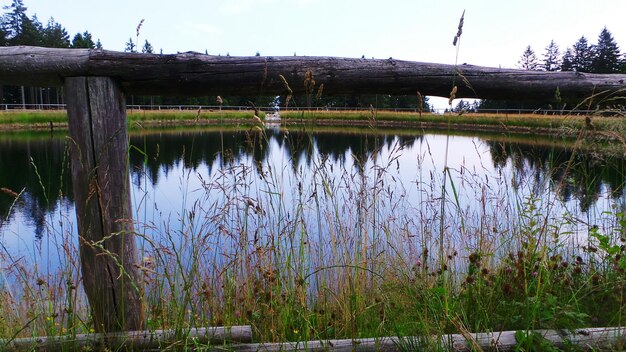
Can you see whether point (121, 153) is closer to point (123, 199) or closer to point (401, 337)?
point (123, 199)

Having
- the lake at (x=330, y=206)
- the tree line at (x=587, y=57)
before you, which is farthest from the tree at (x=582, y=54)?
the lake at (x=330, y=206)

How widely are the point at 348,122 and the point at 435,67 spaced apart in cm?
3374

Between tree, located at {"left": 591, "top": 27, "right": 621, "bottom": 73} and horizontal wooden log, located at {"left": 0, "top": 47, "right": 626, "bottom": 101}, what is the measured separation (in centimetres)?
5192

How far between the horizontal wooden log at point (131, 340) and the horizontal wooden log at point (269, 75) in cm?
108

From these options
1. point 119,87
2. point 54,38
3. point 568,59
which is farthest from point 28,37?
point 568,59

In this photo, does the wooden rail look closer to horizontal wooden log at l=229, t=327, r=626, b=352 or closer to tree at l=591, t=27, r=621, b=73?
horizontal wooden log at l=229, t=327, r=626, b=352

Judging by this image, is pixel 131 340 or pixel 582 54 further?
pixel 582 54

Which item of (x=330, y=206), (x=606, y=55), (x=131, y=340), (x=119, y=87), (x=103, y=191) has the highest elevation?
(x=606, y=55)

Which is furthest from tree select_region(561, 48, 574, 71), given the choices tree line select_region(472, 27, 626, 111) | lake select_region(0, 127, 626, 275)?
lake select_region(0, 127, 626, 275)

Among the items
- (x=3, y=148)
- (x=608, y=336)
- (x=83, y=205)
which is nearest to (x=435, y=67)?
(x=608, y=336)

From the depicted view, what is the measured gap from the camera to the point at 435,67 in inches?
92.4

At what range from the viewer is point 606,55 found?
165 ft

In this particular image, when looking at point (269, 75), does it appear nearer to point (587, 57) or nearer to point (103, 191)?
point (103, 191)

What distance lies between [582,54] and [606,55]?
8.17 metres
